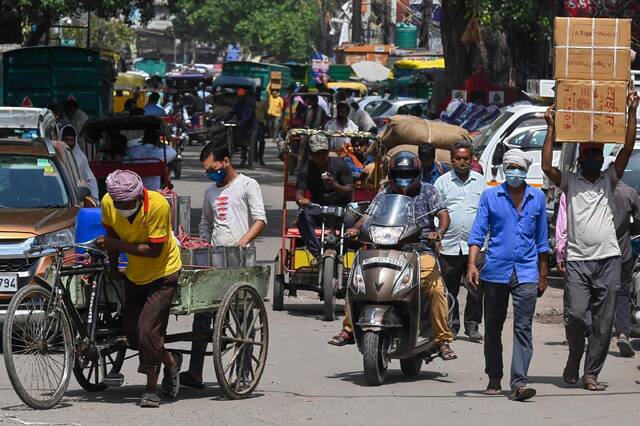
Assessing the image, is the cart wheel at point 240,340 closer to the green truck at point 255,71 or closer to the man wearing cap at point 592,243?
the man wearing cap at point 592,243

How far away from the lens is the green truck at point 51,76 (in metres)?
30.9

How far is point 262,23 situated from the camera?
110 meters

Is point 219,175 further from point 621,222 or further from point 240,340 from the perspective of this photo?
point 621,222

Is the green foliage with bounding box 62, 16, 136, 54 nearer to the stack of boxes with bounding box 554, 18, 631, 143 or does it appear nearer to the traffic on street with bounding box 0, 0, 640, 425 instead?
the traffic on street with bounding box 0, 0, 640, 425

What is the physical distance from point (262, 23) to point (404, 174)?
101 metres

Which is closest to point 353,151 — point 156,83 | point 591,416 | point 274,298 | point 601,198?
point 274,298

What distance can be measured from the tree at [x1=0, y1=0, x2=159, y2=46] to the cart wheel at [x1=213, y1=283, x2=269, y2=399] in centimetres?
2392

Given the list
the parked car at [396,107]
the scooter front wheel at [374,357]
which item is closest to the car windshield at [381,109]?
the parked car at [396,107]

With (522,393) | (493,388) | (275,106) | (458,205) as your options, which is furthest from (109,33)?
(522,393)

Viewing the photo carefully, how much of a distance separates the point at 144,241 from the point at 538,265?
2708 millimetres

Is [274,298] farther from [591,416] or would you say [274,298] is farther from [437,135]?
[591,416]

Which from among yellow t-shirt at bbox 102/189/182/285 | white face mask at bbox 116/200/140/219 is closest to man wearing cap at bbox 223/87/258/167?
yellow t-shirt at bbox 102/189/182/285

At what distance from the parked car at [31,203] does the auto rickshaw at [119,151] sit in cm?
442

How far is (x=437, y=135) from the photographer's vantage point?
16.2 meters
